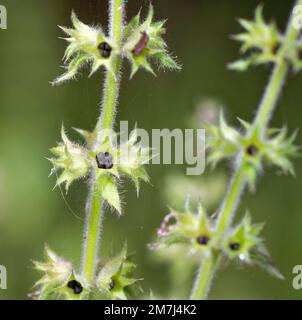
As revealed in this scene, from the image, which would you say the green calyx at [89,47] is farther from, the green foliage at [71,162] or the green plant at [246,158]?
the green plant at [246,158]

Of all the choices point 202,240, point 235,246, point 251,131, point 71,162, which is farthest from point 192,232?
point 71,162

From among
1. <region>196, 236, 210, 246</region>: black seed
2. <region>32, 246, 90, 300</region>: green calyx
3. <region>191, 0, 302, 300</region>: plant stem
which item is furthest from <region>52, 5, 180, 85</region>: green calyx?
<region>32, 246, 90, 300</region>: green calyx

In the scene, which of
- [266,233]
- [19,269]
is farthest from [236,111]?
[19,269]

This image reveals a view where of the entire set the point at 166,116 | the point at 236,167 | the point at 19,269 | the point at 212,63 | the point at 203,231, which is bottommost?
the point at 19,269

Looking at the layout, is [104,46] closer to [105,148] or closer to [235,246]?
[105,148]

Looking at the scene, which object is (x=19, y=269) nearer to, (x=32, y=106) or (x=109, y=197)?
(x=32, y=106)

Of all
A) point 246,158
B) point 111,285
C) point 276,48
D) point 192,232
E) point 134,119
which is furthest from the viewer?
point 134,119
